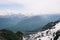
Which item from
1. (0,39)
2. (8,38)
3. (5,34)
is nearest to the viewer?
(0,39)

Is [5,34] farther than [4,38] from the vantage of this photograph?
Yes

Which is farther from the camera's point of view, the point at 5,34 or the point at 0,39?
the point at 5,34

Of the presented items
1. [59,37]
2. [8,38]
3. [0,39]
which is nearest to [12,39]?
[8,38]

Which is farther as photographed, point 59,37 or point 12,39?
point 59,37

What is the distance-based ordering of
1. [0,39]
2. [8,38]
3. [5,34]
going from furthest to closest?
[5,34], [8,38], [0,39]

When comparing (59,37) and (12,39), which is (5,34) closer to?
(12,39)

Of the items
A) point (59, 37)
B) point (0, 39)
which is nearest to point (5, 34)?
point (0, 39)

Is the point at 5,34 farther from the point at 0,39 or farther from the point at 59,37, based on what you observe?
the point at 59,37

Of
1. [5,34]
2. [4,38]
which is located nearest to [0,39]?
[4,38]
